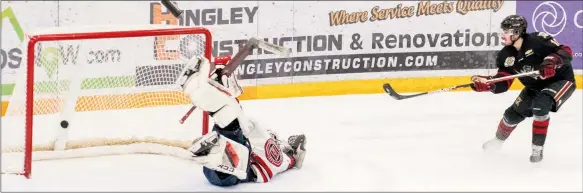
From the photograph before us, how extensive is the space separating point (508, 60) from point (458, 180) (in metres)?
0.80

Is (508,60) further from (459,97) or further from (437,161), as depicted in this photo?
(459,97)

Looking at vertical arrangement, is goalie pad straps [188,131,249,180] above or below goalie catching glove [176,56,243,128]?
below

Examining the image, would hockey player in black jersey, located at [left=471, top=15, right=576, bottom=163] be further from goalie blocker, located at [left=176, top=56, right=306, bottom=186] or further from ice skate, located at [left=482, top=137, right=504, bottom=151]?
goalie blocker, located at [left=176, top=56, right=306, bottom=186]

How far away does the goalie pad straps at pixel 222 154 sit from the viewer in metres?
3.99

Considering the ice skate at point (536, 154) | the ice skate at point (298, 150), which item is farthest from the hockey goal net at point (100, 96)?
the ice skate at point (536, 154)

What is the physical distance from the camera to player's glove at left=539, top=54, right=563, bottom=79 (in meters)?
4.45

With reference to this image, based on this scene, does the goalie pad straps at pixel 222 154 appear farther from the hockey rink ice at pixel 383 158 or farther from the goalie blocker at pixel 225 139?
the hockey rink ice at pixel 383 158

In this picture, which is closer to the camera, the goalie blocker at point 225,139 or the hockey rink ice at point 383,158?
the goalie blocker at point 225,139

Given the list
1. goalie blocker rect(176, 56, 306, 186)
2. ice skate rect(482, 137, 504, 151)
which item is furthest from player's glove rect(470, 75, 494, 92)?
goalie blocker rect(176, 56, 306, 186)

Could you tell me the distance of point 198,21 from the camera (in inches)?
249

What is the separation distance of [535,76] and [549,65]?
17cm

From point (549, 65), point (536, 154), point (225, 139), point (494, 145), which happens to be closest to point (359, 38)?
point (494, 145)

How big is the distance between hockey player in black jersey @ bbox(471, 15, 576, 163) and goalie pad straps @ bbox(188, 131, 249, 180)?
52.4 inches

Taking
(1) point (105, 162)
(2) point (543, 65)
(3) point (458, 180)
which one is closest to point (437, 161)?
(3) point (458, 180)
